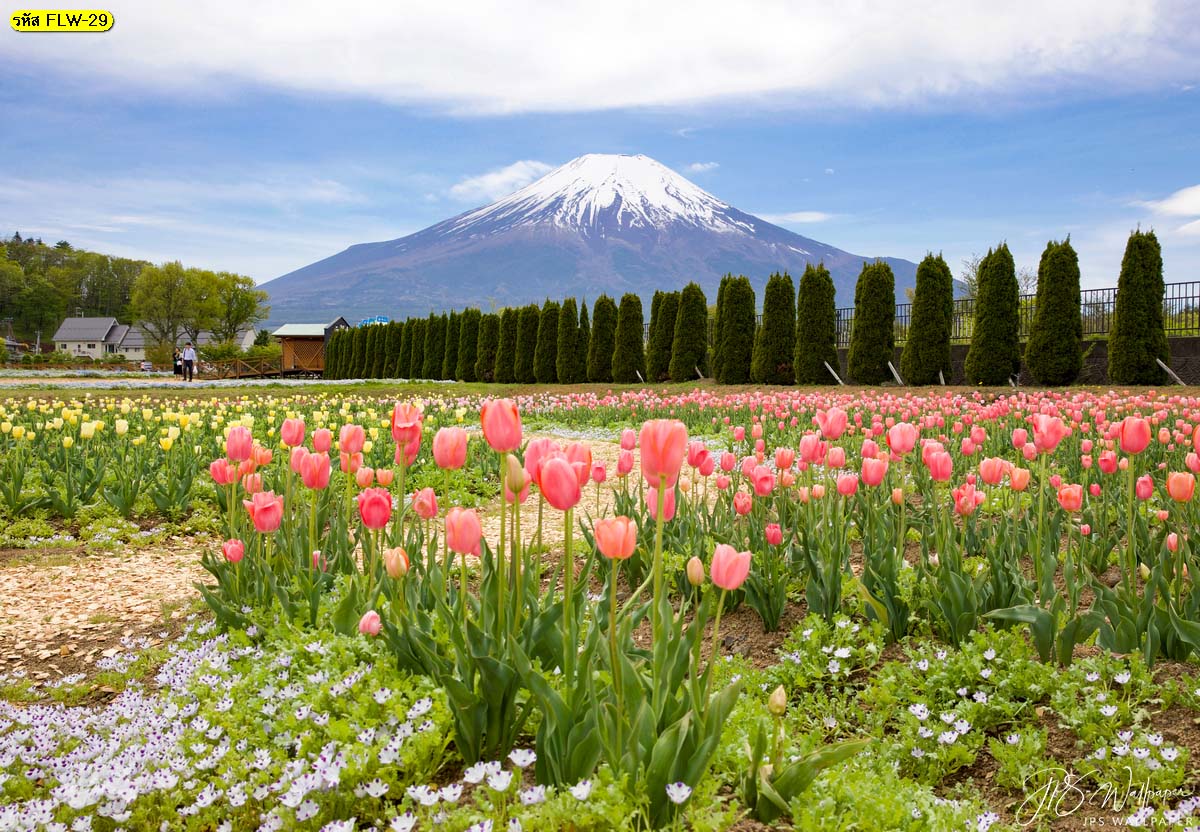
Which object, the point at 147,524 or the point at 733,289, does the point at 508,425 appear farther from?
the point at 733,289

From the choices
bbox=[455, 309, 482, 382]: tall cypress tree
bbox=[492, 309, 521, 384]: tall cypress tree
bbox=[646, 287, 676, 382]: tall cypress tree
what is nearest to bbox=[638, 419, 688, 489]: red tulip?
bbox=[646, 287, 676, 382]: tall cypress tree

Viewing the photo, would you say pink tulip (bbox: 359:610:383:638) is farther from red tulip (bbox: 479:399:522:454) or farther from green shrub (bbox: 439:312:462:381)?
green shrub (bbox: 439:312:462:381)

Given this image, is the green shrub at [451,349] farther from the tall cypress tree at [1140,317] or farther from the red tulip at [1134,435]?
the red tulip at [1134,435]

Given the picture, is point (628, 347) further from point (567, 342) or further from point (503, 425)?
point (503, 425)

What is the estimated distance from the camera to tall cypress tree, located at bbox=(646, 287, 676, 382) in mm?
24891

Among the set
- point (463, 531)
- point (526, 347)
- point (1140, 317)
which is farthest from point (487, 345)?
point (463, 531)

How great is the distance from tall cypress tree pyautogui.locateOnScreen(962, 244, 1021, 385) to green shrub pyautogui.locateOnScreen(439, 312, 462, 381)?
20864 mm

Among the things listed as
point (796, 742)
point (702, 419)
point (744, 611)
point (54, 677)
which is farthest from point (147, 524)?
point (702, 419)

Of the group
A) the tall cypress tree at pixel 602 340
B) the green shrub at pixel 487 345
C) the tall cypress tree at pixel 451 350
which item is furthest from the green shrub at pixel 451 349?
the tall cypress tree at pixel 602 340

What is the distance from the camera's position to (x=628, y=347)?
25.4 m

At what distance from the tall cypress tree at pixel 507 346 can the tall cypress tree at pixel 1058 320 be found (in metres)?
17.4

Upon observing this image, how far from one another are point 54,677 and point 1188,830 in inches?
159

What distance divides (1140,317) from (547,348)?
17153 mm

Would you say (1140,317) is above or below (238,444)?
above
